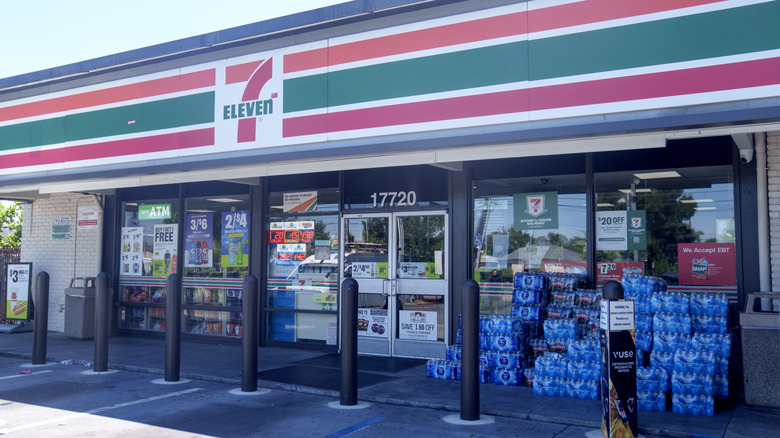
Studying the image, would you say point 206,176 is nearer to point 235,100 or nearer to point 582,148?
point 235,100

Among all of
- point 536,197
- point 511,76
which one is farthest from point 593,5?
point 536,197

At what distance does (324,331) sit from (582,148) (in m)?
5.47

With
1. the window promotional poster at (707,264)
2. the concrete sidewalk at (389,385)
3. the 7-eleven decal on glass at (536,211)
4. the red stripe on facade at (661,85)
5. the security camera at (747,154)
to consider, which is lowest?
the concrete sidewalk at (389,385)

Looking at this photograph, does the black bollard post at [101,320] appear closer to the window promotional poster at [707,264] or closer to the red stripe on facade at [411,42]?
the red stripe on facade at [411,42]

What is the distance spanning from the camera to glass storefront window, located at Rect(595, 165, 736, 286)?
787cm

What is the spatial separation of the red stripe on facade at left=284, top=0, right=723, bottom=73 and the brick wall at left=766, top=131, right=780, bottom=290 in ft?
6.86

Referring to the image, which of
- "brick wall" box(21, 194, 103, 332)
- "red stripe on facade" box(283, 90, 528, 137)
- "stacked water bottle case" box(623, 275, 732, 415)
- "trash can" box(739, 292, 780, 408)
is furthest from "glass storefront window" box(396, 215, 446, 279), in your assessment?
"brick wall" box(21, 194, 103, 332)

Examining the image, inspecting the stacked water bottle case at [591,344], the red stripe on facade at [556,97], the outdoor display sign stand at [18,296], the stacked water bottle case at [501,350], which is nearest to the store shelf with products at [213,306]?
the red stripe on facade at [556,97]

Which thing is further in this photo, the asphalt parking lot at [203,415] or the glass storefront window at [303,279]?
the glass storefront window at [303,279]

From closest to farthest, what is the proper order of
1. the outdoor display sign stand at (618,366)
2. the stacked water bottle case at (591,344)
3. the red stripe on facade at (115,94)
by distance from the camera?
the outdoor display sign stand at (618,366) → the stacked water bottle case at (591,344) → the red stripe on facade at (115,94)

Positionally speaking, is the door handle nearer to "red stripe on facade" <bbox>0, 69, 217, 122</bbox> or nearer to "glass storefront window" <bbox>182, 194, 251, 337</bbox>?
"glass storefront window" <bbox>182, 194, 251, 337</bbox>

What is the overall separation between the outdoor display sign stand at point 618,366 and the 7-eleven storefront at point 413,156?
196 centimetres

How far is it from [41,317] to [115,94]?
3.79m

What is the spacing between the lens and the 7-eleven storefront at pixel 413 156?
21.8 feet
